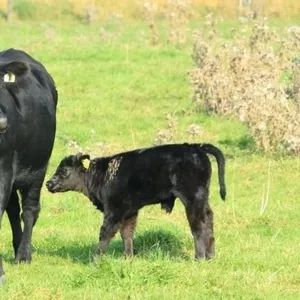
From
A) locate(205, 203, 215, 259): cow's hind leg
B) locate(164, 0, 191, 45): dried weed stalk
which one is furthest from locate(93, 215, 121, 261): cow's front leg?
locate(164, 0, 191, 45): dried weed stalk

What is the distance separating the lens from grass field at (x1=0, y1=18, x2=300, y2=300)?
7082 mm

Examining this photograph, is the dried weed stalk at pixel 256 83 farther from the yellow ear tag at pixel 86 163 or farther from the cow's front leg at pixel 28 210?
the cow's front leg at pixel 28 210

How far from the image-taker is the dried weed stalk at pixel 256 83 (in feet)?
43.5

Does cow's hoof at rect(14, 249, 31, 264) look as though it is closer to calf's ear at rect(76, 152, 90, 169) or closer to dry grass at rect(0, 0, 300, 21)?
calf's ear at rect(76, 152, 90, 169)

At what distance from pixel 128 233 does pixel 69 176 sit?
0.97m

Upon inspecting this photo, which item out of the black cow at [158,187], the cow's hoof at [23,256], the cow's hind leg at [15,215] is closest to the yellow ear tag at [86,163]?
the black cow at [158,187]

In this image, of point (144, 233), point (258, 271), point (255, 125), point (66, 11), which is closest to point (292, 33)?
point (255, 125)

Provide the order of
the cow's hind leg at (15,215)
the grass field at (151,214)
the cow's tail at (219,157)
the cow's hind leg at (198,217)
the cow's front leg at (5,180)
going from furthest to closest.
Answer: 1. the cow's hind leg at (15,215)
2. the cow's tail at (219,157)
3. the cow's hind leg at (198,217)
4. the cow's front leg at (5,180)
5. the grass field at (151,214)

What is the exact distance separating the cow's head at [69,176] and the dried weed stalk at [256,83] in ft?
15.6

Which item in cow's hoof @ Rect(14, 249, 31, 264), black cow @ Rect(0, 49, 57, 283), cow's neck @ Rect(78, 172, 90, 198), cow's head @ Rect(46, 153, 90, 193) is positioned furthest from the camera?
cow's head @ Rect(46, 153, 90, 193)

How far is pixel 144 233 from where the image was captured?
29.6 ft

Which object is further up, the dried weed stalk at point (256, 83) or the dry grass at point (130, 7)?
the dried weed stalk at point (256, 83)

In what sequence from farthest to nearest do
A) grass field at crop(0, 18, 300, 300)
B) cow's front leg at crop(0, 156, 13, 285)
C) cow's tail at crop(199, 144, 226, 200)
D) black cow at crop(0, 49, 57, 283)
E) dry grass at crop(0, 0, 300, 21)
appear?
dry grass at crop(0, 0, 300, 21)
cow's tail at crop(199, 144, 226, 200)
black cow at crop(0, 49, 57, 283)
cow's front leg at crop(0, 156, 13, 285)
grass field at crop(0, 18, 300, 300)

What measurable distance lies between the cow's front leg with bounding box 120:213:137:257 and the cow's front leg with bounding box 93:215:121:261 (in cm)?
15
